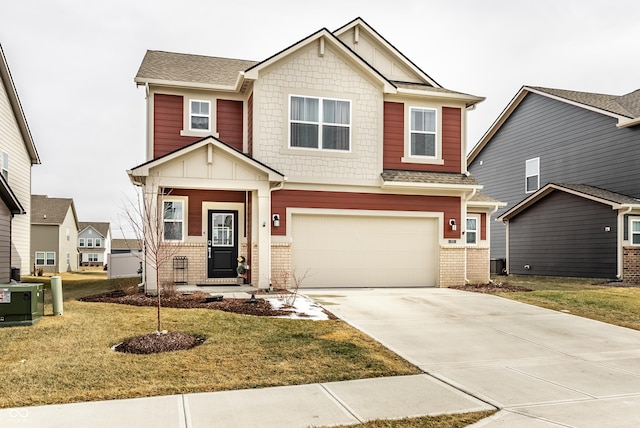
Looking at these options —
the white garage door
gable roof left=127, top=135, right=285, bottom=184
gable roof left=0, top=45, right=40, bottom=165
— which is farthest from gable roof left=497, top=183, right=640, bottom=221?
gable roof left=0, top=45, right=40, bottom=165

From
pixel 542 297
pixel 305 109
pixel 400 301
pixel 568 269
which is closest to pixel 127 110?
pixel 305 109

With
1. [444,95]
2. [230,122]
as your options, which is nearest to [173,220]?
[230,122]

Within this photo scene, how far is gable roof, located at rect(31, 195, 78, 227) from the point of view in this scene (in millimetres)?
42069

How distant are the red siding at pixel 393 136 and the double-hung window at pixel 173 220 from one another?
6.71 meters

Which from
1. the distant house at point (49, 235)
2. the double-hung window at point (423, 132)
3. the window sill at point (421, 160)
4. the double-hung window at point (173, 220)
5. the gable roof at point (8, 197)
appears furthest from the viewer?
the distant house at point (49, 235)

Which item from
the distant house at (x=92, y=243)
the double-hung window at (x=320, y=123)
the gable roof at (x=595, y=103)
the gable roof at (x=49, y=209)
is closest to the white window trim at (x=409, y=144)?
the double-hung window at (x=320, y=123)

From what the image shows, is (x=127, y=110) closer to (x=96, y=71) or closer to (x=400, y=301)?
(x=96, y=71)

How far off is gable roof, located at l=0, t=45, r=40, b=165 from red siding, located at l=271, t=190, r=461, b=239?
41.6 ft

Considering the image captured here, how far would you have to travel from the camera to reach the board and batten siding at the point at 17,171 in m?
20.1

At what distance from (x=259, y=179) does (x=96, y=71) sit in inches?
366

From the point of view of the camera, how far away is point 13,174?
2119 cm

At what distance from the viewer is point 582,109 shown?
22.9m

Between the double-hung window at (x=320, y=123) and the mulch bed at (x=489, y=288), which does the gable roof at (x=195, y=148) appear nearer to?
the double-hung window at (x=320, y=123)

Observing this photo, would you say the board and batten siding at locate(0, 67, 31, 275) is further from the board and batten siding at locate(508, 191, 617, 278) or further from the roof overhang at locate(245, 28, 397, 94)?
the board and batten siding at locate(508, 191, 617, 278)
